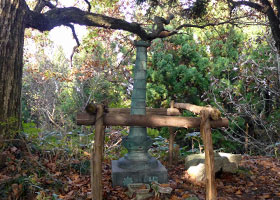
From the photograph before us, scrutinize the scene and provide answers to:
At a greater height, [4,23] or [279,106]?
[4,23]

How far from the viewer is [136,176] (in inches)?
171

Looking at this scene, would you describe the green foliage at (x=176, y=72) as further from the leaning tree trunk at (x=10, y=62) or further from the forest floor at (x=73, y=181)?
the leaning tree trunk at (x=10, y=62)

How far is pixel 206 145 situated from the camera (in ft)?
11.1

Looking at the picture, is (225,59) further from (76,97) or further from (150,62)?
(76,97)

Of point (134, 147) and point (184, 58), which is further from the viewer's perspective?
point (184, 58)

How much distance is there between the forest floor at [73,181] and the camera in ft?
12.5

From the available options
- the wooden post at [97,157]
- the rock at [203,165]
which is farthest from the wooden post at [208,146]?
the rock at [203,165]

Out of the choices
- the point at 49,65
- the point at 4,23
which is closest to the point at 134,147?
the point at 4,23

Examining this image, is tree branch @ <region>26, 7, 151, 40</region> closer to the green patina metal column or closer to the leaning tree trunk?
the leaning tree trunk

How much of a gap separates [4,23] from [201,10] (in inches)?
161

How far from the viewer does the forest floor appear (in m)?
→ 3.82

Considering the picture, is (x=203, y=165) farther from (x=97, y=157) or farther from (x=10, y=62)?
(x=10, y=62)

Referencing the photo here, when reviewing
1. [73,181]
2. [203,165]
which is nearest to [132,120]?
[73,181]

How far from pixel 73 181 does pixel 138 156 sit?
4.13ft
